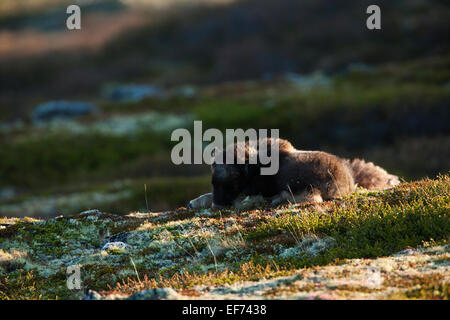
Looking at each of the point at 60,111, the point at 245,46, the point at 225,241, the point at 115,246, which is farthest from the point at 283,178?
the point at 245,46

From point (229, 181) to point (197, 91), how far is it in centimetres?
7445

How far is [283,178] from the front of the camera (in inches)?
556

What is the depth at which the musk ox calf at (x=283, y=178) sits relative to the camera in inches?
547

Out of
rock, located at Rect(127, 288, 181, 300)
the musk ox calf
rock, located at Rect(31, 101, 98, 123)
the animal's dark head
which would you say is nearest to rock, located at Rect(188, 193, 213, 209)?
the musk ox calf

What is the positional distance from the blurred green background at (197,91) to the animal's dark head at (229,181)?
22204mm

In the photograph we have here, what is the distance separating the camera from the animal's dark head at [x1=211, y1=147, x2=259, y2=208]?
1434cm

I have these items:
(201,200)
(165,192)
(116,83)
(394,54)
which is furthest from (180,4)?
(201,200)

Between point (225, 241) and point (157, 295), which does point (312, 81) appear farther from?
point (157, 295)

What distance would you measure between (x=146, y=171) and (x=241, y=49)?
239 ft

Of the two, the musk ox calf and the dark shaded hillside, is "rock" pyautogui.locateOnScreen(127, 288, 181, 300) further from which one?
the dark shaded hillside

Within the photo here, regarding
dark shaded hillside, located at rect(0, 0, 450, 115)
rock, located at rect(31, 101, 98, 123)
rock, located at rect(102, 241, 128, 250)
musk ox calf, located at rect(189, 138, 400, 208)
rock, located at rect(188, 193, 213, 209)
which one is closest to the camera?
rock, located at rect(102, 241, 128, 250)

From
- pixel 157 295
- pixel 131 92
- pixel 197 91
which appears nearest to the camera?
pixel 157 295

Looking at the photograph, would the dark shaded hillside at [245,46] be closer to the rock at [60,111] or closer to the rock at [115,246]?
the rock at [60,111]

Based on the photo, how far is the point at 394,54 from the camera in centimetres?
9475
